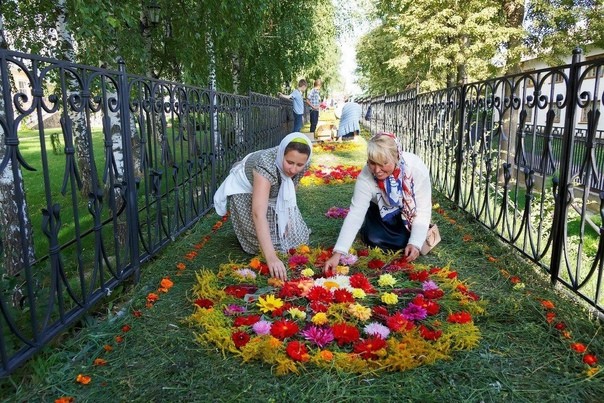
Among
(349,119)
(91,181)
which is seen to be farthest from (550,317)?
(349,119)

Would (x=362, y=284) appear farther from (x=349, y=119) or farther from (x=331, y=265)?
(x=349, y=119)

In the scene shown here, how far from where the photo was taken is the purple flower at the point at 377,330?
2.35 meters

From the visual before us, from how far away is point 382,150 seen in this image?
10.2 feet

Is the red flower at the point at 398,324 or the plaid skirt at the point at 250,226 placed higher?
→ the plaid skirt at the point at 250,226

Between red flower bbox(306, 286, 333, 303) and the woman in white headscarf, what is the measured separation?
30cm

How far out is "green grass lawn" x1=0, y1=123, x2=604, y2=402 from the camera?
76.9 inches

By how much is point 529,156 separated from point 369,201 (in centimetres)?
131

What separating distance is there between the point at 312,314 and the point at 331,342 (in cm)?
32

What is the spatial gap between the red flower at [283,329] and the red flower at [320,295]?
328 mm

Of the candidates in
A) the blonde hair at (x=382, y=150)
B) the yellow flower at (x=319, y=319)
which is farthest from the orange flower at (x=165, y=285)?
the blonde hair at (x=382, y=150)

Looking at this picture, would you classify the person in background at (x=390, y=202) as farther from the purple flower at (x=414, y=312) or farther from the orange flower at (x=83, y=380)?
the orange flower at (x=83, y=380)

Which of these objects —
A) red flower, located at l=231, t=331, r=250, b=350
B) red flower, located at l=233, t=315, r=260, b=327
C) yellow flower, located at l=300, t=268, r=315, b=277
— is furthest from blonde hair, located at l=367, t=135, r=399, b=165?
red flower, located at l=231, t=331, r=250, b=350

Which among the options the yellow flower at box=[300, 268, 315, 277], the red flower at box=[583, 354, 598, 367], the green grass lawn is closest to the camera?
the green grass lawn

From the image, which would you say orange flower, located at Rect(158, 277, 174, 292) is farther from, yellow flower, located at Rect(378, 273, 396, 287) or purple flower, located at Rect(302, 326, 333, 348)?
yellow flower, located at Rect(378, 273, 396, 287)
